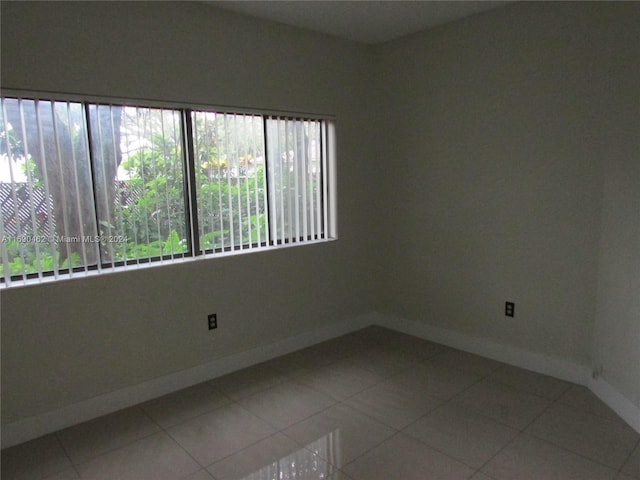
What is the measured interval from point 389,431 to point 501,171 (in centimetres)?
193

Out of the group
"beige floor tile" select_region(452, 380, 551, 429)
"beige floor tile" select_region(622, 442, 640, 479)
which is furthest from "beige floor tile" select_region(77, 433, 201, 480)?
"beige floor tile" select_region(622, 442, 640, 479)

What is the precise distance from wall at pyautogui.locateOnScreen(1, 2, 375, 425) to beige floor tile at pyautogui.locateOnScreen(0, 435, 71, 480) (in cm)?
17

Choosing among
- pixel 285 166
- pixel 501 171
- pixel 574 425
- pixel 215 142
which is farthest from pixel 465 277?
pixel 215 142

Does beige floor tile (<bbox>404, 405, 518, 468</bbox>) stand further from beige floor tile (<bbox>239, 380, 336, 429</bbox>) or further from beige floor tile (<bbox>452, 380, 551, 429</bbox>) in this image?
beige floor tile (<bbox>239, 380, 336, 429</bbox>)

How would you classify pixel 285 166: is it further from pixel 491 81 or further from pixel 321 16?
pixel 491 81

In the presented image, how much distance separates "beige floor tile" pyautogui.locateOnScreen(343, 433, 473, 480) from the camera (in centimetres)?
209

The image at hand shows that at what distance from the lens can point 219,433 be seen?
2477 millimetres

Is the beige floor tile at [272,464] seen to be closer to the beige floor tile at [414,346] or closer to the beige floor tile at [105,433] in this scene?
the beige floor tile at [105,433]

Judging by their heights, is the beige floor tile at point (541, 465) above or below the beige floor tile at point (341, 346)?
below

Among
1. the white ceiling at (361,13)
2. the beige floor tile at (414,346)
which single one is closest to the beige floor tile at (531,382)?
the beige floor tile at (414,346)

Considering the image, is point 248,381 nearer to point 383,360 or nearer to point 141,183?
point 383,360

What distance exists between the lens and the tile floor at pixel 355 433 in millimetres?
2146
